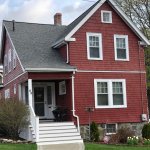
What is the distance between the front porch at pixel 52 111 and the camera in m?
19.6

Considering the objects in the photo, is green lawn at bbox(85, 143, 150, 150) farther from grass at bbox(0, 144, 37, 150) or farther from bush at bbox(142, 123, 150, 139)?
bush at bbox(142, 123, 150, 139)

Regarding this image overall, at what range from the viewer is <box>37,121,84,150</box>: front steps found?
1862cm

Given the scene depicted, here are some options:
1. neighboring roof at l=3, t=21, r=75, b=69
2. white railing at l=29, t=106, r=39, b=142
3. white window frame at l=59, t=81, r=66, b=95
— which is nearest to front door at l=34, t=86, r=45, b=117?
A: white window frame at l=59, t=81, r=66, b=95

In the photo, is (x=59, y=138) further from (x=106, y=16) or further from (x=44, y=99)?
(x=106, y=16)

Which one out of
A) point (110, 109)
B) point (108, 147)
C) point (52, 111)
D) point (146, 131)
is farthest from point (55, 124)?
point (146, 131)

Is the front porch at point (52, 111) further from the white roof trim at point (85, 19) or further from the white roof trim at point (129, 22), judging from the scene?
the white roof trim at point (129, 22)

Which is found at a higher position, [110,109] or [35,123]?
[110,109]

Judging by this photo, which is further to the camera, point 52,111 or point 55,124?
point 52,111

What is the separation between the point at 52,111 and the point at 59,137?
3.26m

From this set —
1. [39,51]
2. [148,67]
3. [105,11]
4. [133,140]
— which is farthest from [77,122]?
[148,67]

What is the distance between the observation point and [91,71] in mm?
22891

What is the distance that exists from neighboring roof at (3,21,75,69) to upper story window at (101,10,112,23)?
3.54 meters

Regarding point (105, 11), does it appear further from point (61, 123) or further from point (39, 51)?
point (61, 123)

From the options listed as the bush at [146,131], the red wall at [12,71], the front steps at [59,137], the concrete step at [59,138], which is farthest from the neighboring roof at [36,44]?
the bush at [146,131]
